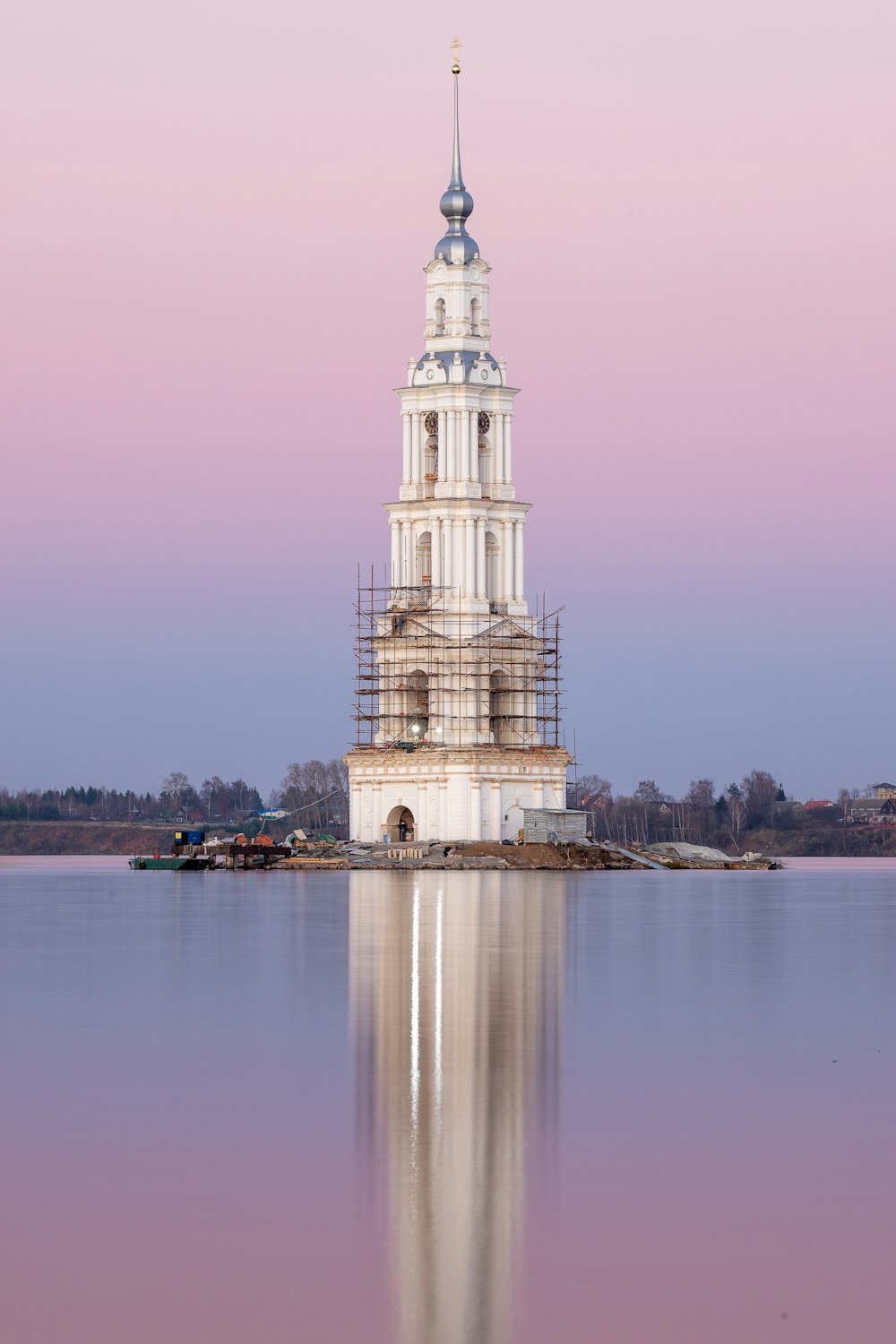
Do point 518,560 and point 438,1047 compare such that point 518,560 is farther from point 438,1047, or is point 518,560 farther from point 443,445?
point 438,1047

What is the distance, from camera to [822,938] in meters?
49.4

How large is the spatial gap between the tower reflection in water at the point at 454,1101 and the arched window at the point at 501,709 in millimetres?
84765

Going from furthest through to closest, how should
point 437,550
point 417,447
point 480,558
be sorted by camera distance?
point 417,447 → point 480,558 → point 437,550

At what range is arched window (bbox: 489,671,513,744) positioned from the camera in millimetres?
130750

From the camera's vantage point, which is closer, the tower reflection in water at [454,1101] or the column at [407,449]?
the tower reflection in water at [454,1101]

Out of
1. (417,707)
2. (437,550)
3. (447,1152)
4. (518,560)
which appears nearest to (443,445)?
(437,550)

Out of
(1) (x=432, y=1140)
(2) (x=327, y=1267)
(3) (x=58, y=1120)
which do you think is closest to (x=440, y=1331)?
(2) (x=327, y=1267)

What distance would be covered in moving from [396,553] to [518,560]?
723 centimetres

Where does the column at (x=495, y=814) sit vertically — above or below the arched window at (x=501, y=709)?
below

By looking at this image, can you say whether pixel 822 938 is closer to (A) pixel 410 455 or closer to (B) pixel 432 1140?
(B) pixel 432 1140

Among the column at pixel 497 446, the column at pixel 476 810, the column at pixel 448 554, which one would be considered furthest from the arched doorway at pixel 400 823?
the column at pixel 497 446

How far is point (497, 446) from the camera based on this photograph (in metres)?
133

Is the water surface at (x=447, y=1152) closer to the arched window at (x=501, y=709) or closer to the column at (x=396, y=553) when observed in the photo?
the arched window at (x=501, y=709)

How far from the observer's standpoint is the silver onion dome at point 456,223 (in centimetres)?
13388
